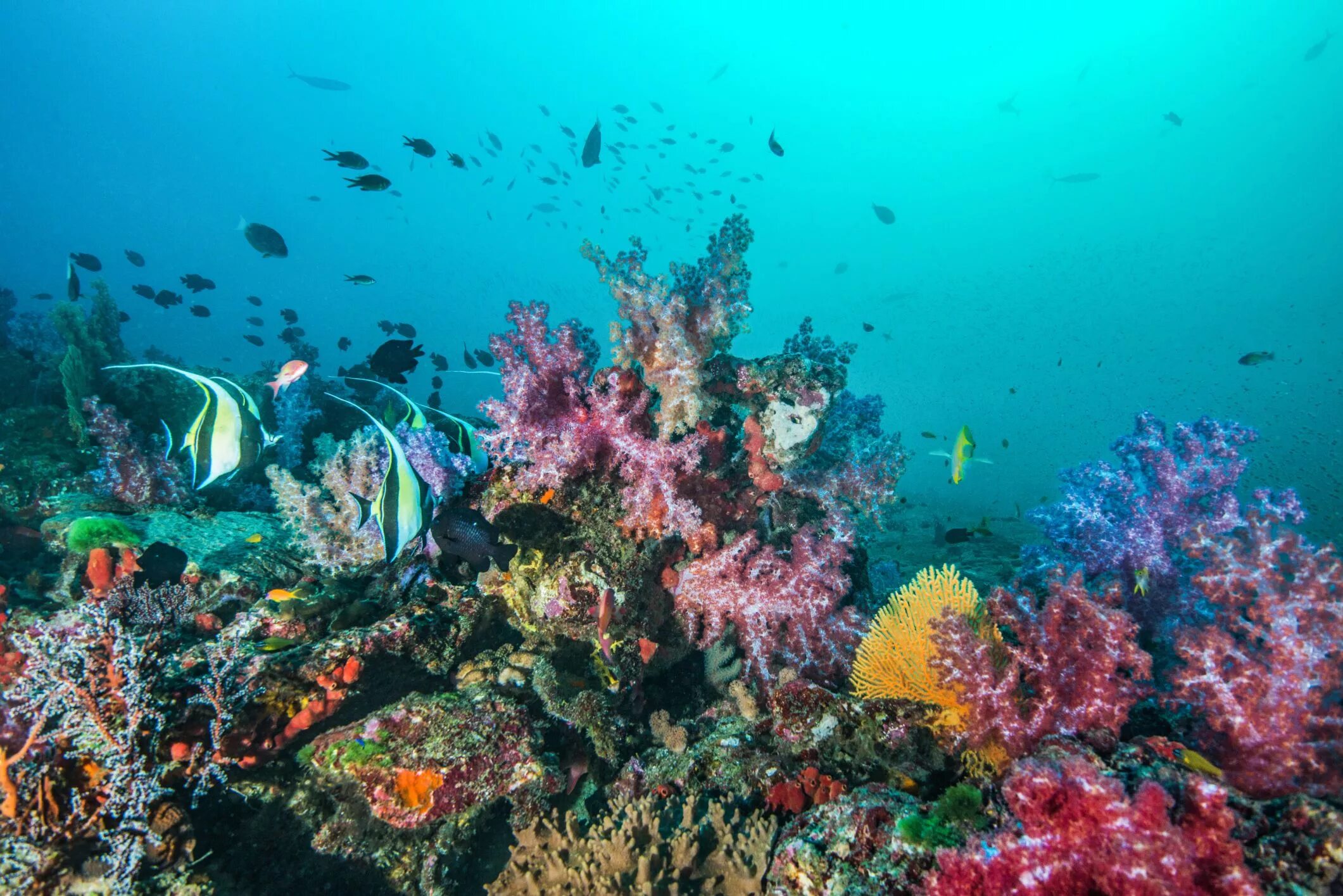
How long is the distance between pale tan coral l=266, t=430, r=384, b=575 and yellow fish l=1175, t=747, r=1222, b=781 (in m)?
5.12

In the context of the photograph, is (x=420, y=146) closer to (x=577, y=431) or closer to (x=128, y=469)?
(x=128, y=469)

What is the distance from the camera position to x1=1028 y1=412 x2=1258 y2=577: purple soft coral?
418cm

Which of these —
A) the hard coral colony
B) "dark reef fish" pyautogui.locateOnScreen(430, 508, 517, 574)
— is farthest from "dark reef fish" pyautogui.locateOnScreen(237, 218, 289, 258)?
"dark reef fish" pyautogui.locateOnScreen(430, 508, 517, 574)

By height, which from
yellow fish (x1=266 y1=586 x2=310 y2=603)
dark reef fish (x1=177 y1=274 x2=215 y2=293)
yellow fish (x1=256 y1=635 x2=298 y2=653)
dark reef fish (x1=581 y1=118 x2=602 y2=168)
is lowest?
yellow fish (x1=256 y1=635 x2=298 y2=653)

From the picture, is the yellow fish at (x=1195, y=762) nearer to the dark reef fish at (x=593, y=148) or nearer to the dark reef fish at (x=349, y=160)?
the dark reef fish at (x=349, y=160)

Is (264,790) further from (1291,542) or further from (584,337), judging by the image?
(1291,542)

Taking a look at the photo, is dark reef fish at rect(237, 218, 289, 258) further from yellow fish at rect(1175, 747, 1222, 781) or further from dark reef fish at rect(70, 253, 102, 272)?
yellow fish at rect(1175, 747, 1222, 781)

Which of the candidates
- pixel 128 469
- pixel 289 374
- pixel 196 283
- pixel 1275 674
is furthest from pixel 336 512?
pixel 196 283

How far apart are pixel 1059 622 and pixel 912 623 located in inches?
29.7

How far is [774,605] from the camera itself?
387cm

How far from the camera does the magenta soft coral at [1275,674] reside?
7.88ft

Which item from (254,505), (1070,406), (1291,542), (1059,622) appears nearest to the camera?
(1059,622)

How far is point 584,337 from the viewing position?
4.39 m

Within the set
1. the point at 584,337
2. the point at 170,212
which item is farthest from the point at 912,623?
the point at 170,212
